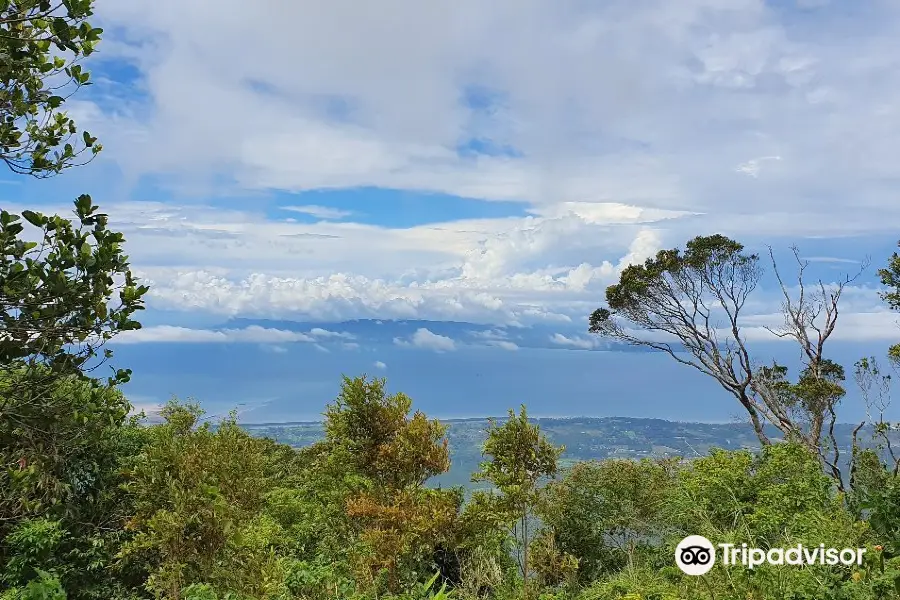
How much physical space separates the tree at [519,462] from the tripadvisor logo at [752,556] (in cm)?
619

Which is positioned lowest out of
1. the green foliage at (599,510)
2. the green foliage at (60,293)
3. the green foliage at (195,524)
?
the green foliage at (599,510)

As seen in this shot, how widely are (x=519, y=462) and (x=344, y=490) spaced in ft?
12.7

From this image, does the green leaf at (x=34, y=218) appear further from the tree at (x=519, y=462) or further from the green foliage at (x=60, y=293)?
the tree at (x=519, y=462)

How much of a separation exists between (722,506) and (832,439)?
8207 mm

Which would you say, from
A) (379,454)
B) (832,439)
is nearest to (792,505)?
(379,454)

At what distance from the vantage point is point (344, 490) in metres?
13.1

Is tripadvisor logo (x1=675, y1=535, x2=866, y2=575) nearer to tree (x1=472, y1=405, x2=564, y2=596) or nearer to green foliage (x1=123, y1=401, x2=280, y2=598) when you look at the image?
green foliage (x1=123, y1=401, x2=280, y2=598)

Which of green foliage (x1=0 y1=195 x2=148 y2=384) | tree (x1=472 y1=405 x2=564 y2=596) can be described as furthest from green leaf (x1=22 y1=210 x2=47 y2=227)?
tree (x1=472 y1=405 x2=564 y2=596)

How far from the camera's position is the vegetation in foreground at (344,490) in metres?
3.81

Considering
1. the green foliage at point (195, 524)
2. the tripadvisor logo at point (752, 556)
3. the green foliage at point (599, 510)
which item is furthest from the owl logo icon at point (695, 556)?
the green foliage at point (599, 510)

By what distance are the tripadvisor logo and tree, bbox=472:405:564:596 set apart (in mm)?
6191

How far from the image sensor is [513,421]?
12.1 metres

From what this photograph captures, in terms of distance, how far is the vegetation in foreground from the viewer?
381 centimetres

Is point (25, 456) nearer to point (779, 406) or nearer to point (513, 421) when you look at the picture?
point (513, 421)
